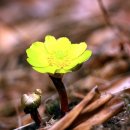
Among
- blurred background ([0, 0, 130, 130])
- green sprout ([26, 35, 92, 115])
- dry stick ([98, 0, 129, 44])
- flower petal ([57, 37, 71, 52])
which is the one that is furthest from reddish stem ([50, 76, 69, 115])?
dry stick ([98, 0, 129, 44])

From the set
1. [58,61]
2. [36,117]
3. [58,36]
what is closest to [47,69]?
[58,61]

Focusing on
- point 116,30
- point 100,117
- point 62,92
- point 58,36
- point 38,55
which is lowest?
point 100,117

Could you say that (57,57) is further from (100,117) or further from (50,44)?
(100,117)

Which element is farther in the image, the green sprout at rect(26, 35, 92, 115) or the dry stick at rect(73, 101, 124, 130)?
the dry stick at rect(73, 101, 124, 130)

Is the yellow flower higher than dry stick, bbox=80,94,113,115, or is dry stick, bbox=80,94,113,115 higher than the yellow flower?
the yellow flower

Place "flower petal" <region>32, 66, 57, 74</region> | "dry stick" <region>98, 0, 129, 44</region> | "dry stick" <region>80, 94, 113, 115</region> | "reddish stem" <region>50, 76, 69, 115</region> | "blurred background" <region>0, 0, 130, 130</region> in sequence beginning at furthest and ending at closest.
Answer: "dry stick" <region>98, 0, 129, 44</region>, "blurred background" <region>0, 0, 130, 130</region>, "dry stick" <region>80, 94, 113, 115</region>, "reddish stem" <region>50, 76, 69, 115</region>, "flower petal" <region>32, 66, 57, 74</region>

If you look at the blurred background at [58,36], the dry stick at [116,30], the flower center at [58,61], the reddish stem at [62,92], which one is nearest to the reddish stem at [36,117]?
the reddish stem at [62,92]

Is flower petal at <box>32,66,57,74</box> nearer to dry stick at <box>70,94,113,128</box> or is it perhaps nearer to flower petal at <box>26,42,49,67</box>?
flower petal at <box>26,42,49,67</box>
